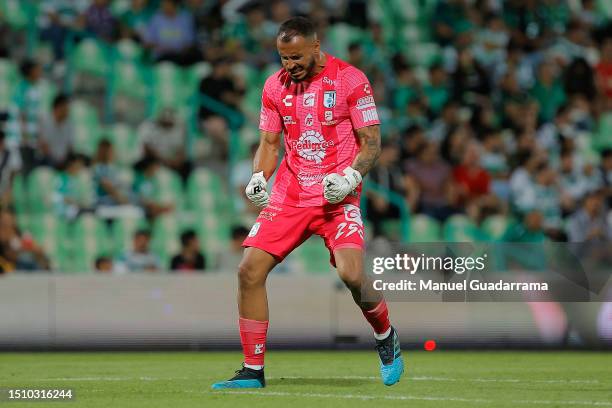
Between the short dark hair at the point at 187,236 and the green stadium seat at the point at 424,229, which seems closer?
the short dark hair at the point at 187,236

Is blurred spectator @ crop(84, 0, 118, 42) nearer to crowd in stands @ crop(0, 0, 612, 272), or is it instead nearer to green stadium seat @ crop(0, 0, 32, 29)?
crowd in stands @ crop(0, 0, 612, 272)

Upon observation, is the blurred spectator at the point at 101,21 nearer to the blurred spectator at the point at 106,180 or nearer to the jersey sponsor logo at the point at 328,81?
the blurred spectator at the point at 106,180

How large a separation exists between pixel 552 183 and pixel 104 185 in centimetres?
588

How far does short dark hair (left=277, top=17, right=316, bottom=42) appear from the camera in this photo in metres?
8.55

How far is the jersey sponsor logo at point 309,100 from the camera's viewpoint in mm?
8750

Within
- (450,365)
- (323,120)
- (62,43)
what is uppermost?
(62,43)

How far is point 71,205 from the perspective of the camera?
15797mm

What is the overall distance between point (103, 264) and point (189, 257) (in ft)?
3.54

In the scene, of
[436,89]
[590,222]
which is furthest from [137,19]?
[590,222]

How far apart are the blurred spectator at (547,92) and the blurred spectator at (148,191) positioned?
618 cm

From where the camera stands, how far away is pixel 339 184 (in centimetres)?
843

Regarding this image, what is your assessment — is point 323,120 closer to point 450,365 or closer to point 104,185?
point 450,365

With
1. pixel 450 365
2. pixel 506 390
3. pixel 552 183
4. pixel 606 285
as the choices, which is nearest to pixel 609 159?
pixel 552 183

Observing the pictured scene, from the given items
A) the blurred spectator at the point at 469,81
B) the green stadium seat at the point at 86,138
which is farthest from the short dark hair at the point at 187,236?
the blurred spectator at the point at 469,81
